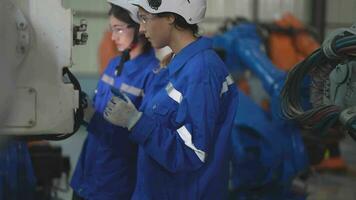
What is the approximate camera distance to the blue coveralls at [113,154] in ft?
8.75

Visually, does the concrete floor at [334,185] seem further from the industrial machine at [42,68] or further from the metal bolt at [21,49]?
the metal bolt at [21,49]

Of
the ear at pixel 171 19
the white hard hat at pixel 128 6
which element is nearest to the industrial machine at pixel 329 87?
the ear at pixel 171 19

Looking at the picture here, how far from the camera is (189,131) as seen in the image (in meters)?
1.97

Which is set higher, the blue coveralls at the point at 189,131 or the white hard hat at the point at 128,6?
the white hard hat at the point at 128,6

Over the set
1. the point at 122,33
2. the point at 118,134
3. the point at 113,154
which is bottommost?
the point at 113,154

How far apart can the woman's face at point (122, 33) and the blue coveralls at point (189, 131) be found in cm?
62

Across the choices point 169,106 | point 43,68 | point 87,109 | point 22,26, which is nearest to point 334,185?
point 87,109

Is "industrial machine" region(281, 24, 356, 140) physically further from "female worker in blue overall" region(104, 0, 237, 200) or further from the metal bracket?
the metal bracket

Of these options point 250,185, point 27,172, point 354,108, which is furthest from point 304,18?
point 354,108

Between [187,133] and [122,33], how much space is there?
994 mm

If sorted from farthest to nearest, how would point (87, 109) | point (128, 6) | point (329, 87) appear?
point (128, 6) < point (87, 109) < point (329, 87)

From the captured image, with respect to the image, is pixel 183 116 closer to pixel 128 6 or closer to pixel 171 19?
pixel 171 19

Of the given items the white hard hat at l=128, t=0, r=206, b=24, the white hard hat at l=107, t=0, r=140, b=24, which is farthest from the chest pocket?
the white hard hat at l=107, t=0, r=140, b=24

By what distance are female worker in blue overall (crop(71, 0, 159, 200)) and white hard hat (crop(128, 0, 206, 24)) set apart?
1.73 ft
